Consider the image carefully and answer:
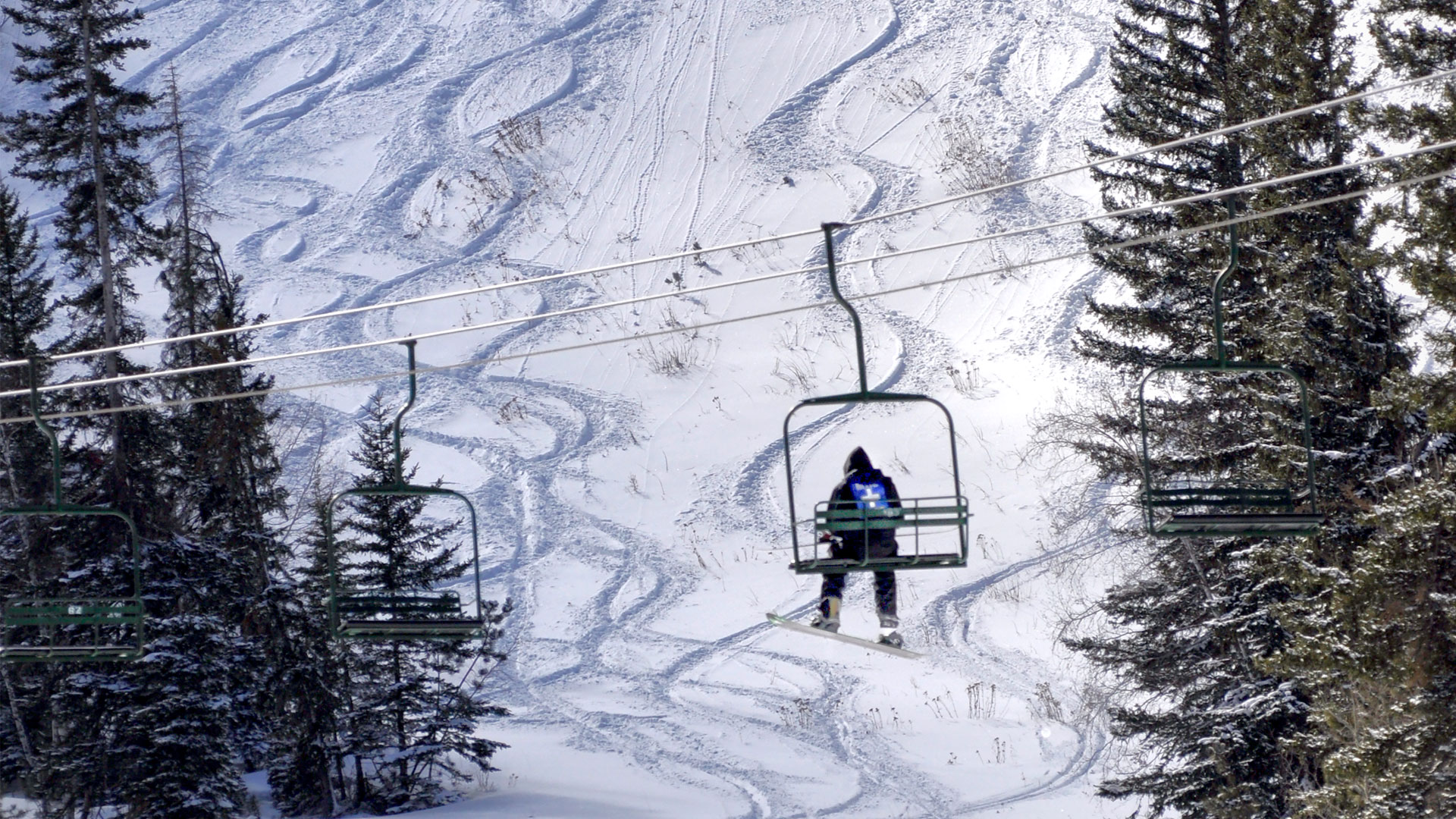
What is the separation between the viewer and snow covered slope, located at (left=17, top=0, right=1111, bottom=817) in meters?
24.4

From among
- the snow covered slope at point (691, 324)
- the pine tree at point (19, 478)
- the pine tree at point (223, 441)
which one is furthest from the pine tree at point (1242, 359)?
the pine tree at point (19, 478)

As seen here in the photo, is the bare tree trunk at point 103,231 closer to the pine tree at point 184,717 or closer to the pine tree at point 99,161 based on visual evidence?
the pine tree at point 99,161

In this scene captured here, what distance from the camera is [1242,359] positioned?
18.9 metres

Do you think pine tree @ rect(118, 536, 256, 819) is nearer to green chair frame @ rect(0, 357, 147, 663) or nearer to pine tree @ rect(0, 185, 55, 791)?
pine tree @ rect(0, 185, 55, 791)

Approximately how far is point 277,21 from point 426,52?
24.9 feet

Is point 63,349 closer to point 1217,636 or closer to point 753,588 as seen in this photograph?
point 753,588

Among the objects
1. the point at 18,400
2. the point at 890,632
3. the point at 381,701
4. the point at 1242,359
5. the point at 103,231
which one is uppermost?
the point at 103,231

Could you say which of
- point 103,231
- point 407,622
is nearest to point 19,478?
point 103,231

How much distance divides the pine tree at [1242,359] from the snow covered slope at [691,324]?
141 inches

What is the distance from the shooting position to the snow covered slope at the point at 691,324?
24375mm

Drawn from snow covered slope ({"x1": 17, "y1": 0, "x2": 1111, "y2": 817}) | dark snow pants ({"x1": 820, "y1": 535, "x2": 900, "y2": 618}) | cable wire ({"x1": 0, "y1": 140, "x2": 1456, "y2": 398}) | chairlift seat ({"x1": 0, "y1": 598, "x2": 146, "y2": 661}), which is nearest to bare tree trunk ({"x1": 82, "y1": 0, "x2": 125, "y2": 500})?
cable wire ({"x1": 0, "y1": 140, "x2": 1456, "y2": 398})

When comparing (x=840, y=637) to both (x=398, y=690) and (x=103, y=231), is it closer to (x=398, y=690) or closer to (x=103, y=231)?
(x=398, y=690)

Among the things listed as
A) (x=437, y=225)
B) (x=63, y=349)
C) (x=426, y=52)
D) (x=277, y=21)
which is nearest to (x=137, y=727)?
(x=63, y=349)

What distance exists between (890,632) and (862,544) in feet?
4.09
